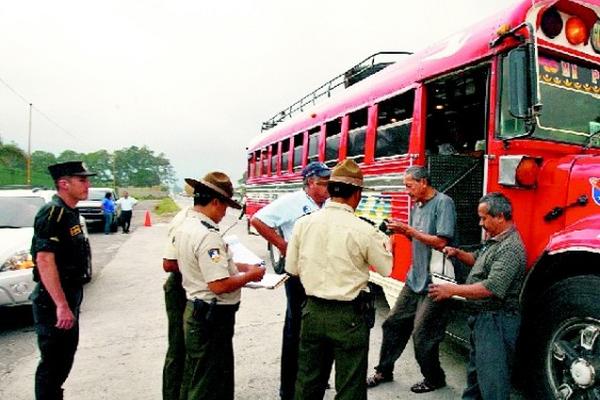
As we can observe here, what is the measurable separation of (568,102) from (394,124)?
1.76m

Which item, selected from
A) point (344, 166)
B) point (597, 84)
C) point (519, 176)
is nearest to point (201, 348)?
point (344, 166)

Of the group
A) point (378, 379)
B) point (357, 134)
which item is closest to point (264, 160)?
point (357, 134)

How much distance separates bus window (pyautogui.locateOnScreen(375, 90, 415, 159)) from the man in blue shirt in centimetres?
155

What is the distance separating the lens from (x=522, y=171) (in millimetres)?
3250

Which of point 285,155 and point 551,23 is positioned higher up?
point 551,23

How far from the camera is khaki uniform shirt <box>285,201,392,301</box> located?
2436 mm

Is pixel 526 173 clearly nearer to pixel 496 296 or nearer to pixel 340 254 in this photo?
pixel 496 296

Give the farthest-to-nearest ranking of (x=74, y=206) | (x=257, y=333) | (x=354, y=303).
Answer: (x=257, y=333)
(x=74, y=206)
(x=354, y=303)

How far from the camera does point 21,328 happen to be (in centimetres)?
511

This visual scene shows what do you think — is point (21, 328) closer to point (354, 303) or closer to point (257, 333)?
point (257, 333)

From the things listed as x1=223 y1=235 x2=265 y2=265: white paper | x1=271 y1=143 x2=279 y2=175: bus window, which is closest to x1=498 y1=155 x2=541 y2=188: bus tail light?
x1=223 y1=235 x2=265 y2=265: white paper

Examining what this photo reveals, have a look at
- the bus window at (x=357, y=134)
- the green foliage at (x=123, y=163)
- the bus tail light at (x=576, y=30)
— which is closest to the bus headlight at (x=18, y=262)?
the bus window at (x=357, y=134)

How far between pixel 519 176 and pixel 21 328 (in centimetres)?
542

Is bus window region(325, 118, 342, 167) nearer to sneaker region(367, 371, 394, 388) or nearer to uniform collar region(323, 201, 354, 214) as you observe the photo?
sneaker region(367, 371, 394, 388)
